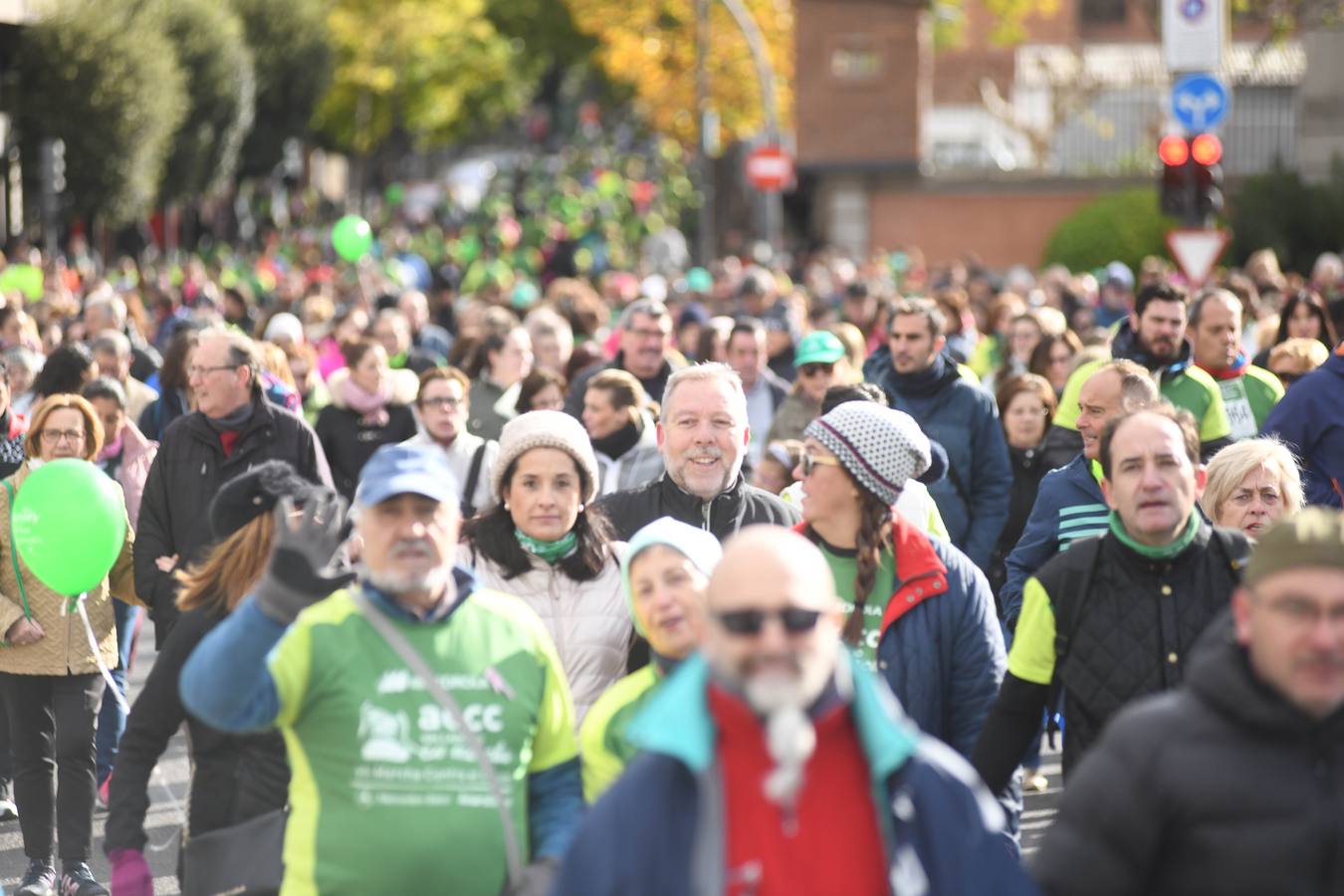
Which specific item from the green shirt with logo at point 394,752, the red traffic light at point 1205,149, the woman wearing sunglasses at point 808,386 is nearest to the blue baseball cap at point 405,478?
the green shirt with logo at point 394,752

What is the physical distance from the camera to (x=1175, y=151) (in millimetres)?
16609

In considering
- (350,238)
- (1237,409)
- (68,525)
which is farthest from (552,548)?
(350,238)

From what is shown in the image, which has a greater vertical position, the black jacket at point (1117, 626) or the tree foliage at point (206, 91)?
the tree foliage at point (206, 91)

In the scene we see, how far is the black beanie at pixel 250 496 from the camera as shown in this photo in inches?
220

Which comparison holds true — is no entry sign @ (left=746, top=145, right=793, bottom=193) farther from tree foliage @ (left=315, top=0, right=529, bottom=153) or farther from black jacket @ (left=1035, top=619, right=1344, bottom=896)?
tree foliage @ (left=315, top=0, right=529, bottom=153)

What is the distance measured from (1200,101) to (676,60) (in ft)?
93.2

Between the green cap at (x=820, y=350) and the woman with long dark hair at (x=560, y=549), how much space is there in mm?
4574

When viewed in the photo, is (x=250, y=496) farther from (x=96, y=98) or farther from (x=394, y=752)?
(x=96, y=98)

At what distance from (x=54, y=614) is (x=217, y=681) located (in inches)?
153

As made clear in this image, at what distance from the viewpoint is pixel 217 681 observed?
445cm

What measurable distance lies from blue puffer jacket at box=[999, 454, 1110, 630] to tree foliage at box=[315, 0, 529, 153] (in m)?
55.5

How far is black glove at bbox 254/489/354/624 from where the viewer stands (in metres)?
4.51

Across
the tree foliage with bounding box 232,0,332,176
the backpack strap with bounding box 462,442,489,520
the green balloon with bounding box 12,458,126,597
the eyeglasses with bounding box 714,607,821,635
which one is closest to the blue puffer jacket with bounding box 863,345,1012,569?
the backpack strap with bounding box 462,442,489,520

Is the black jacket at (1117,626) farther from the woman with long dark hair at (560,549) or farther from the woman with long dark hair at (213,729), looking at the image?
the woman with long dark hair at (213,729)
